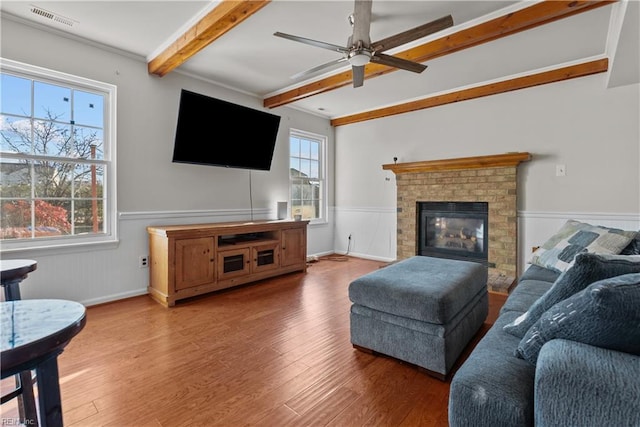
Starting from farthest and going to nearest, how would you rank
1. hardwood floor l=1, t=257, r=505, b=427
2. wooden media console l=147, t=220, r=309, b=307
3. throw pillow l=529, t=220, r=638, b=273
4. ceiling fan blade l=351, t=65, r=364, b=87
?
wooden media console l=147, t=220, r=309, b=307
ceiling fan blade l=351, t=65, r=364, b=87
throw pillow l=529, t=220, r=638, b=273
hardwood floor l=1, t=257, r=505, b=427

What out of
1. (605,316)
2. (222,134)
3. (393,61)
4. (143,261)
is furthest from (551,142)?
(143,261)

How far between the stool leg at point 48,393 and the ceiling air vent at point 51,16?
287 cm

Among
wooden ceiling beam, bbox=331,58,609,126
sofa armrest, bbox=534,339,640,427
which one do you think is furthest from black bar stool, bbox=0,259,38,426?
wooden ceiling beam, bbox=331,58,609,126

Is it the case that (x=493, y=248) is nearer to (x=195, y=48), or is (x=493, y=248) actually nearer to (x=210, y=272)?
(x=210, y=272)

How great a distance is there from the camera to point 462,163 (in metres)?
4.11

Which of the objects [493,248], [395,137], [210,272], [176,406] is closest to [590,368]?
[176,406]

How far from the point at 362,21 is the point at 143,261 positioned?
306 cm

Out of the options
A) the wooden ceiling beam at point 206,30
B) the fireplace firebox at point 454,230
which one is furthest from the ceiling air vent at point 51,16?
the fireplace firebox at point 454,230

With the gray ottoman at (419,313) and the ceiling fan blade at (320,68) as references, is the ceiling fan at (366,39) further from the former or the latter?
the gray ottoman at (419,313)

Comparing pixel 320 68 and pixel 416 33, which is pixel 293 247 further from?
pixel 416 33

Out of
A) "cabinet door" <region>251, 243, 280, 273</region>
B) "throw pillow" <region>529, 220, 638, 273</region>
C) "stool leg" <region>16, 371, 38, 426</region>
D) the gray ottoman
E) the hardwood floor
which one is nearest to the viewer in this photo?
"stool leg" <region>16, 371, 38, 426</region>

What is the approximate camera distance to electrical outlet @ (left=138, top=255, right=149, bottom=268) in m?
3.31

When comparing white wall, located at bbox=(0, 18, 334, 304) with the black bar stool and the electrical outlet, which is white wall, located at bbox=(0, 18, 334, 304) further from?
the black bar stool

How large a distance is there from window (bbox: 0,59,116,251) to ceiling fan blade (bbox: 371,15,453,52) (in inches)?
104
